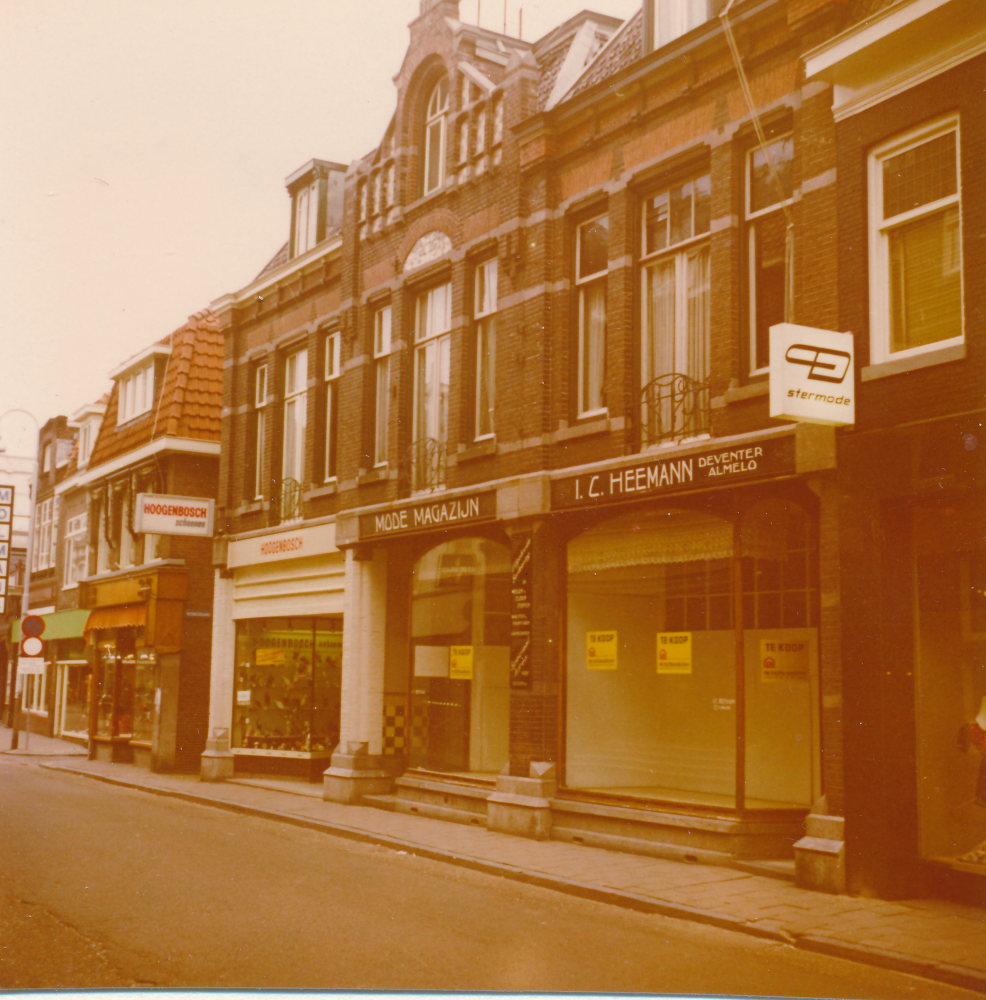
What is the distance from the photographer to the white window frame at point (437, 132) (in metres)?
16.2

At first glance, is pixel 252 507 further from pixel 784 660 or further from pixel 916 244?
pixel 916 244

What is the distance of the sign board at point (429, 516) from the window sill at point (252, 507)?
378 centimetres

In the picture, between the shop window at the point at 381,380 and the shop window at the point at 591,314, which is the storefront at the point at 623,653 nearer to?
the shop window at the point at 591,314

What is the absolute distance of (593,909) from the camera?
906cm

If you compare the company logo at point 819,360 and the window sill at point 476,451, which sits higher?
the window sill at point 476,451

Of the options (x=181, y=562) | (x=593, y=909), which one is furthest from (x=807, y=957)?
(x=181, y=562)

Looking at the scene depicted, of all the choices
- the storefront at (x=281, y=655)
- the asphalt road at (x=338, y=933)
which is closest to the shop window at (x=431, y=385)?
the storefront at (x=281, y=655)

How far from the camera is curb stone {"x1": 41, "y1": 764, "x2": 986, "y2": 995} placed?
6.99 m

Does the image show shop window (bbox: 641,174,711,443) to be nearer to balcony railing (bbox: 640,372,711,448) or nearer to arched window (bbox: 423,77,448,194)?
balcony railing (bbox: 640,372,711,448)

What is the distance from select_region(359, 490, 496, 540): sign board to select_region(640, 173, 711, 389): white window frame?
8.54 feet

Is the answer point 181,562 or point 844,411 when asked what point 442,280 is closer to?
point 844,411

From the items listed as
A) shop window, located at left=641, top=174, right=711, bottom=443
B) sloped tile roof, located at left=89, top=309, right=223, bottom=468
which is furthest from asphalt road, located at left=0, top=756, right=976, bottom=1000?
sloped tile roof, located at left=89, top=309, right=223, bottom=468

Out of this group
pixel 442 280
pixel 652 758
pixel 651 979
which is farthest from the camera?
pixel 442 280

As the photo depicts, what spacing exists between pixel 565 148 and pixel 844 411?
19.7ft
